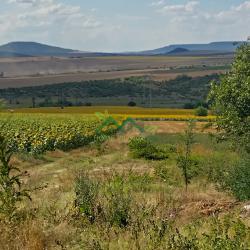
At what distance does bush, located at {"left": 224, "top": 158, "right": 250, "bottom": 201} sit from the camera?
1095 cm

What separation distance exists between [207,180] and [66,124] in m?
17.3

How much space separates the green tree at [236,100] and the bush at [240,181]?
292 inches

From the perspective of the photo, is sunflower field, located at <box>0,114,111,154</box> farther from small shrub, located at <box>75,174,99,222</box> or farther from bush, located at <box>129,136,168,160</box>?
small shrub, located at <box>75,174,99,222</box>

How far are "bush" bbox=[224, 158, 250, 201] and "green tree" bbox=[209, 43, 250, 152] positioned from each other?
7.42 metres

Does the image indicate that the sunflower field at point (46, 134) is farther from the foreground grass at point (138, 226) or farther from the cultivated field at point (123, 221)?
the foreground grass at point (138, 226)

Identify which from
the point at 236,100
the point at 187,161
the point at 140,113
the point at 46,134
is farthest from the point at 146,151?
the point at 140,113

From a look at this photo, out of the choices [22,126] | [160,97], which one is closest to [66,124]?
→ [22,126]

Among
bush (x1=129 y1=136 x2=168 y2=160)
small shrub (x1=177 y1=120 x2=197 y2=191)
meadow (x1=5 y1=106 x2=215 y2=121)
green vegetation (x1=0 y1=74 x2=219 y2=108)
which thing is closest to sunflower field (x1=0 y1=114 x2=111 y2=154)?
bush (x1=129 y1=136 x2=168 y2=160)

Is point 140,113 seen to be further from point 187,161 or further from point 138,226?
point 138,226

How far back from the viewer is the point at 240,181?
11586 millimetres

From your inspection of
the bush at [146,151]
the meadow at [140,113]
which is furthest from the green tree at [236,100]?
the meadow at [140,113]

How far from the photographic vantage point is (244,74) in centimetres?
2195

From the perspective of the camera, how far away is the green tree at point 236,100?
20.8 meters

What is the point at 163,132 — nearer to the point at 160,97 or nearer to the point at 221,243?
the point at 221,243
